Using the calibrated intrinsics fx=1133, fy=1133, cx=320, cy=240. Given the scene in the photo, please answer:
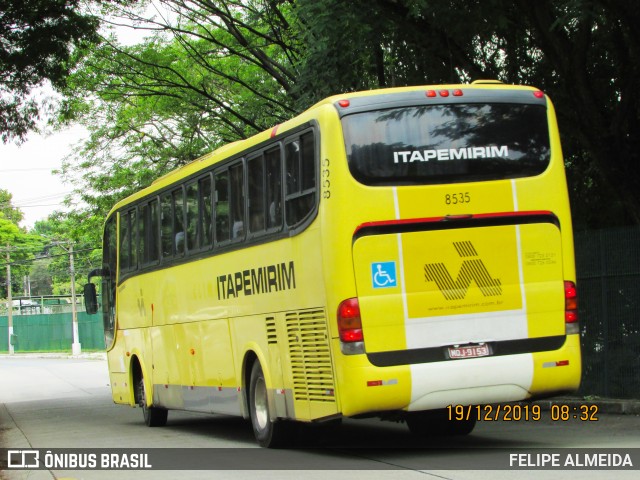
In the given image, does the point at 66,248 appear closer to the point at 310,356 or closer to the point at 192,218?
the point at 192,218

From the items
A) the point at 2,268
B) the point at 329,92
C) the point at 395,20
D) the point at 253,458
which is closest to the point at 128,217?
the point at 329,92

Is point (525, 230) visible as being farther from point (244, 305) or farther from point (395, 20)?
point (395, 20)

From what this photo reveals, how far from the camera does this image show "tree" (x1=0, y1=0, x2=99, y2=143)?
22.0 m

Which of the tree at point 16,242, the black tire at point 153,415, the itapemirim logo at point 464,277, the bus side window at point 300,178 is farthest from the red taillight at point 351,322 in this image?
the tree at point 16,242

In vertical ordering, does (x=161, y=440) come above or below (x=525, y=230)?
below

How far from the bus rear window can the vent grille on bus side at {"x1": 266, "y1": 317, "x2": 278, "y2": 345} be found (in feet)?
8.29

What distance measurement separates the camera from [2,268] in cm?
11056

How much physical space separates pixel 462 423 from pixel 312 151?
13.4 feet

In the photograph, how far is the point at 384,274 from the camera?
36.5 feet

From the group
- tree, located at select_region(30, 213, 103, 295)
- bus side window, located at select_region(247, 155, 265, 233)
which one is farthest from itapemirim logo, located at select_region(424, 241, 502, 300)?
tree, located at select_region(30, 213, 103, 295)

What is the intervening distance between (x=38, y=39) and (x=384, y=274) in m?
13.4

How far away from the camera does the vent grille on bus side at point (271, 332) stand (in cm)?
1292

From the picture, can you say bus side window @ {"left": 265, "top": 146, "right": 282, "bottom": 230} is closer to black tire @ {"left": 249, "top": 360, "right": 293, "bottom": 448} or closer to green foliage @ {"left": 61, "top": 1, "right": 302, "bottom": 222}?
black tire @ {"left": 249, "top": 360, "right": 293, "bottom": 448}

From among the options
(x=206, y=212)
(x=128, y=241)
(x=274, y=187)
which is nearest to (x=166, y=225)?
(x=206, y=212)
